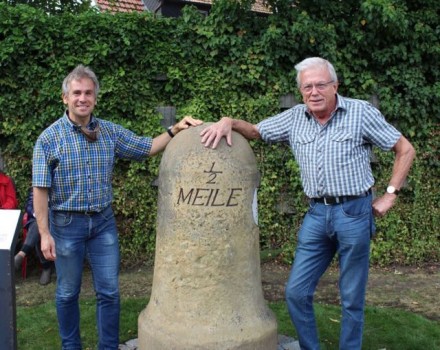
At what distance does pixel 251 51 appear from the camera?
639 centimetres

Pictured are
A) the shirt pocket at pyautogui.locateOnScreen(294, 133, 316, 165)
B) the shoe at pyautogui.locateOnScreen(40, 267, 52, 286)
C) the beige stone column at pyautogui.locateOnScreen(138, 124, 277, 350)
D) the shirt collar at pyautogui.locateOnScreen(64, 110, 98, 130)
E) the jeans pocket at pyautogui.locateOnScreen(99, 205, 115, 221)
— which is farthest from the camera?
the shoe at pyautogui.locateOnScreen(40, 267, 52, 286)

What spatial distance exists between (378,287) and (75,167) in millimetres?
3758

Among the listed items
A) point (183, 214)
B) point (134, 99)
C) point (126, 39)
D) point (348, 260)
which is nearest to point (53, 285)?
point (134, 99)

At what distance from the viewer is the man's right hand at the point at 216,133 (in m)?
3.33

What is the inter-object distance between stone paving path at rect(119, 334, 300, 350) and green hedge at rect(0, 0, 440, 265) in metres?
2.35

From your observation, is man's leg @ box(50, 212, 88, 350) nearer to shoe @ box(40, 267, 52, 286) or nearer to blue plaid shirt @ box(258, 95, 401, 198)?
blue plaid shirt @ box(258, 95, 401, 198)

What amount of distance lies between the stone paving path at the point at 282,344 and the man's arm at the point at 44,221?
3.47ft

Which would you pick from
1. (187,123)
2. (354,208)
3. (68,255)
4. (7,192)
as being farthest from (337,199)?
(7,192)

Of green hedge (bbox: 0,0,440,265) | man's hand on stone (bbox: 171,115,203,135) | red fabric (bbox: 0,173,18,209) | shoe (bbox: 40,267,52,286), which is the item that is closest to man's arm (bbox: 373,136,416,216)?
man's hand on stone (bbox: 171,115,203,135)

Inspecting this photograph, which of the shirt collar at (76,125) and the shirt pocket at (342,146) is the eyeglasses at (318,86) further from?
the shirt collar at (76,125)

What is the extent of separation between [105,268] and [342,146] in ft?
5.60

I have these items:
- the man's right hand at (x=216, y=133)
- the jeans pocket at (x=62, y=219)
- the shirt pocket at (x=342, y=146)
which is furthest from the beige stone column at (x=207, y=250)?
the jeans pocket at (x=62, y=219)

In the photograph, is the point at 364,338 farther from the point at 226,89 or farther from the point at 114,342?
the point at 226,89

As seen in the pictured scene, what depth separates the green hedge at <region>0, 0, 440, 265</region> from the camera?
238 inches
